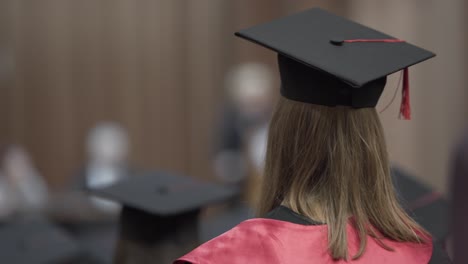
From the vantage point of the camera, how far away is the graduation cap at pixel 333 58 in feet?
6.08

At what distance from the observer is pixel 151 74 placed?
741 cm

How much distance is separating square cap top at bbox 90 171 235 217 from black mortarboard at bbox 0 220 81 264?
56 cm

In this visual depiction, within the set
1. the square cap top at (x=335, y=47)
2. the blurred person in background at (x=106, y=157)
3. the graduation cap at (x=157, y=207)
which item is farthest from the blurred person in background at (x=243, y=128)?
the square cap top at (x=335, y=47)

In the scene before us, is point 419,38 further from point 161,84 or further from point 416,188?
point 416,188

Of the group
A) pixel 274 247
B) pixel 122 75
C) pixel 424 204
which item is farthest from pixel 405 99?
pixel 122 75

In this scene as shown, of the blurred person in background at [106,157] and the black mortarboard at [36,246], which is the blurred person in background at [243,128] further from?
the black mortarboard at [36,246]

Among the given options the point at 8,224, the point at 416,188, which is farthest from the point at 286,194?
the point at 8,224

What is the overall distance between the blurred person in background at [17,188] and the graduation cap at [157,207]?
172 centimetres

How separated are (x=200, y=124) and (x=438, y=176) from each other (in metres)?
2.39

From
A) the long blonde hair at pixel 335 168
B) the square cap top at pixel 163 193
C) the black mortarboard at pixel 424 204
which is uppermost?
the long blonde hair at pixel 335 168

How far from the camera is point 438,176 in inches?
254

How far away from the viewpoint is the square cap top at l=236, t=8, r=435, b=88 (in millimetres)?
1867

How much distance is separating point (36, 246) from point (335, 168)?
1.89 meters

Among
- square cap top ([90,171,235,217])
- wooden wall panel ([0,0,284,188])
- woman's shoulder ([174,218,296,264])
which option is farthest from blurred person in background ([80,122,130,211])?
woman's shoulder ([174,218,296,264])
